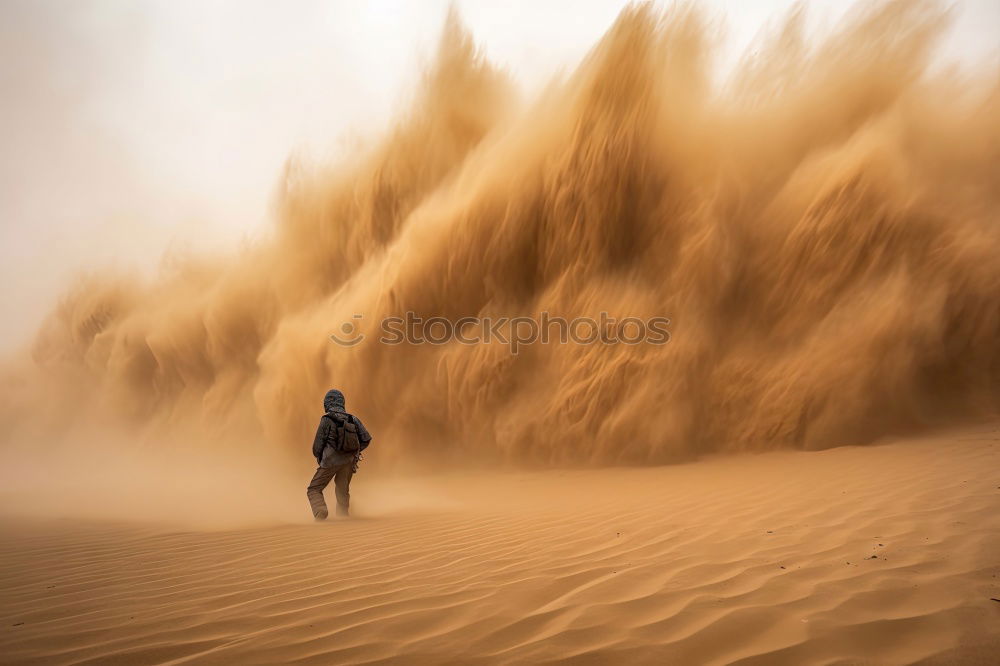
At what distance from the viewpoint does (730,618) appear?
1944 millimetres

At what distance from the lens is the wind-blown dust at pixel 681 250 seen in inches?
265

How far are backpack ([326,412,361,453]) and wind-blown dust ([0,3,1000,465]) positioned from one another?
3.12 metres

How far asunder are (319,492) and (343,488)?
0.26 metres

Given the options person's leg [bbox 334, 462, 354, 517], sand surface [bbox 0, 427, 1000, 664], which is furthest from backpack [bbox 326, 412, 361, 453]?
sand surface [bbox 0, 427, 1000, 664]

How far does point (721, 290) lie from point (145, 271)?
17.3m

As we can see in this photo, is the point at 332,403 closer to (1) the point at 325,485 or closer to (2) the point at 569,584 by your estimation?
(1) the point at 325,485

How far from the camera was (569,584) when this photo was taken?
246 cm

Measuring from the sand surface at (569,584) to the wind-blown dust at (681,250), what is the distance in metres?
2.57

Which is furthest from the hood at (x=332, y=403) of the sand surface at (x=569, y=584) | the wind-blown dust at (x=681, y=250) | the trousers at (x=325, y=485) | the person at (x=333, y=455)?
the wind-blown dust at (x=681, y=250)

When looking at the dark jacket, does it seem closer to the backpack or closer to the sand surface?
the backpack

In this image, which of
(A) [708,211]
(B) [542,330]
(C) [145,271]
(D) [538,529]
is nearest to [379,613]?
(D) [538,529]

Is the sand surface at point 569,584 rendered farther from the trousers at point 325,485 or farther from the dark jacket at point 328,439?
the dark jacket at point 328,439

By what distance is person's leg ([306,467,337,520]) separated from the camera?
17.7ft

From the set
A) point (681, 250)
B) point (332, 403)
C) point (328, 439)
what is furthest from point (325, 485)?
point (681, 250)
